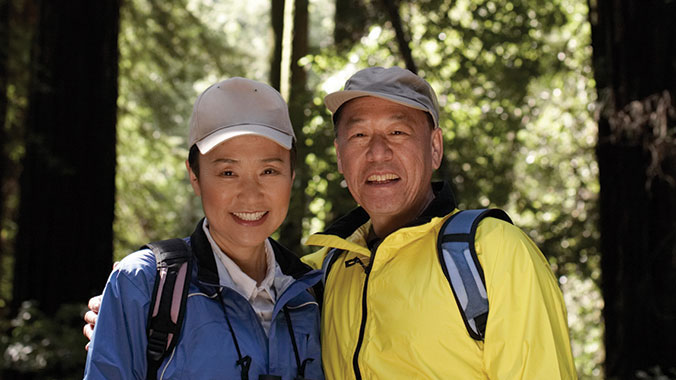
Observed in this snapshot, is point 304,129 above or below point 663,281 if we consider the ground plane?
above

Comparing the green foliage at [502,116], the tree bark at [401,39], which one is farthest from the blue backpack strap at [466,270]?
the tree bark at [401,39]

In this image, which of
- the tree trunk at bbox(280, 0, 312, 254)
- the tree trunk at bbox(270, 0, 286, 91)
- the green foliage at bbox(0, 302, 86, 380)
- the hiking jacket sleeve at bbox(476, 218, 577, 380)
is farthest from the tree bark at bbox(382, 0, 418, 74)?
the hiking jacket sleeve at bbox(476, 218, 577, 380)

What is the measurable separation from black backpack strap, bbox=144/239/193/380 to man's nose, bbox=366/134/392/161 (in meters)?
0.89

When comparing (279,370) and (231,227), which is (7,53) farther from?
(279,370)

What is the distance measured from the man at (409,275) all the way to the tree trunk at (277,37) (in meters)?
5.31

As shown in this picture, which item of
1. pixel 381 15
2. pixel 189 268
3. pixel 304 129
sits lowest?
pixel 189 268

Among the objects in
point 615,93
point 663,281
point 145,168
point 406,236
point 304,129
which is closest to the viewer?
point 406,236

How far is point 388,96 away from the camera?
2770mm

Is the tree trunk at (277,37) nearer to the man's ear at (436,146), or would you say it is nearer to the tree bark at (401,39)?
the tree bark at (401,39)

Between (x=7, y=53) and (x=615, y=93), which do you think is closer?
(x=615, y=93)

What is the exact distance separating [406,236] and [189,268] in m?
0.83

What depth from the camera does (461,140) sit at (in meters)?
6.71

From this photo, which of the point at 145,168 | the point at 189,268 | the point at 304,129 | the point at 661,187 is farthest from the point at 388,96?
the point at 145,168

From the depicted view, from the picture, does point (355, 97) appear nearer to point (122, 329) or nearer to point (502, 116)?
point (122, 329)
